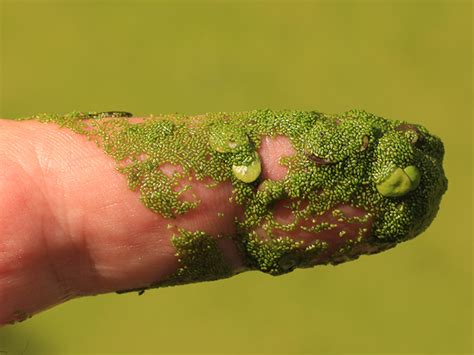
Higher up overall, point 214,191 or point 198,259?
point 214,191

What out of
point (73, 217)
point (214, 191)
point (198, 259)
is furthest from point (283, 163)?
point (73, 217)

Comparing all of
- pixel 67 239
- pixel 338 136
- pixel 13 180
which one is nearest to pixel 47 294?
pixel 67 239

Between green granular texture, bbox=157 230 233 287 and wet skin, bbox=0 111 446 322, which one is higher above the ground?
wet skin, bbox=0 111 446 322

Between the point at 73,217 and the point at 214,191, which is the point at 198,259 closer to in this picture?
the point at 214,191

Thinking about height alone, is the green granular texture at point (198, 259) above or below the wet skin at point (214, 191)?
below
